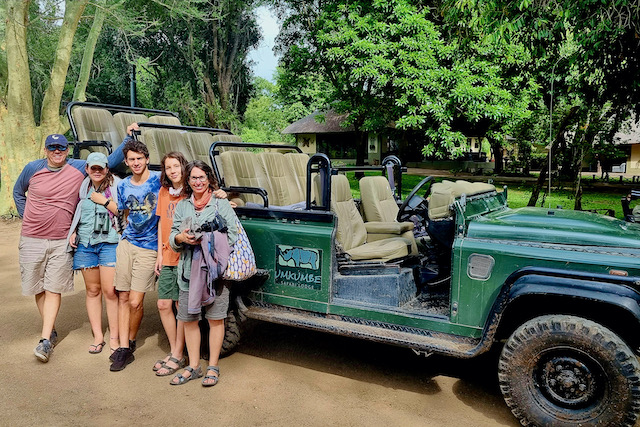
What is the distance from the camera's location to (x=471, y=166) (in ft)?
115

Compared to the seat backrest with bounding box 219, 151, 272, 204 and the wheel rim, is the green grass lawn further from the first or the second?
the wheel rim

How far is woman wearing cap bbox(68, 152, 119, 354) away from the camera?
4828mm

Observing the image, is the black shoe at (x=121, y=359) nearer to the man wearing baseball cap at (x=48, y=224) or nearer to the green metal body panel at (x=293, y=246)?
the man wearing baseball cap at (x=48, y=224)

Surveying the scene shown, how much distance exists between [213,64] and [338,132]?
10.2 metres

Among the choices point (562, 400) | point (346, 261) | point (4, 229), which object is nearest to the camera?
point (562, 400)

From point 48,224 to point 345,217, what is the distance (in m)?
2.83

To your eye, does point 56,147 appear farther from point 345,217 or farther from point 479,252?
point 479,252

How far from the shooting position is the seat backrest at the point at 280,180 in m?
6.23

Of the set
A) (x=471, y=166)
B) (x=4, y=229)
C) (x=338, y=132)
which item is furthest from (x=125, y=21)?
(x=471, y=166)

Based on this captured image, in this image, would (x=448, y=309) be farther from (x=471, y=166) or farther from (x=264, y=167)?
(x=471, y=166)

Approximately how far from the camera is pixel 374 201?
236 inches

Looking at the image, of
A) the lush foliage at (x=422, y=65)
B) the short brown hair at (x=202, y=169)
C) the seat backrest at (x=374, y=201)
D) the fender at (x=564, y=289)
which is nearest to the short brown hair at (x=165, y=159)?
the short brown hair at (x=202, y=169)

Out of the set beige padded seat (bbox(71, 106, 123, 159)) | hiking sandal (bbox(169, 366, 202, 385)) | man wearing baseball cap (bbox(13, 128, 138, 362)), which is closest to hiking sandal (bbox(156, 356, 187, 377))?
hiking sandal (bbox(169, 366, 202, 385))

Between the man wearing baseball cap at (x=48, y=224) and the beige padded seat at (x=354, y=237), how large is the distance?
2142mm
